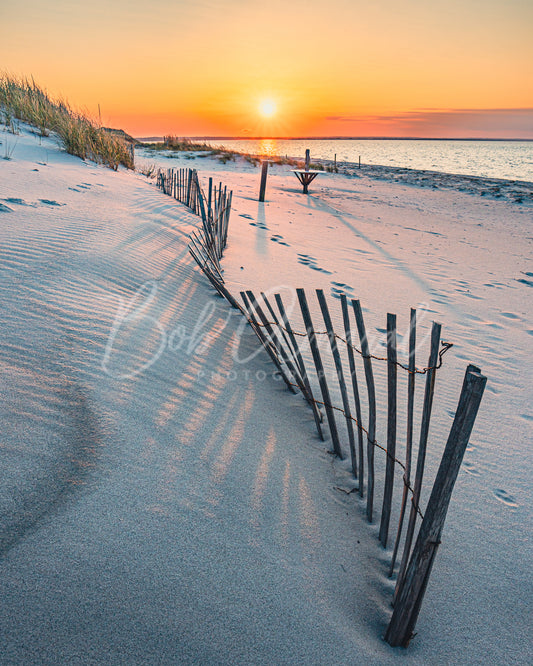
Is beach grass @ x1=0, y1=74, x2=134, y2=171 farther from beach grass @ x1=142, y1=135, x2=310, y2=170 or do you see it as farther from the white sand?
beach grass @ x1=142, y1=135, x2=310, y2=170

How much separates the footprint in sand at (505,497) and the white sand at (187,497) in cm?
2

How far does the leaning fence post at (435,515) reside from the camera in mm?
1095

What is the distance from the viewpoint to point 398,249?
7.72m

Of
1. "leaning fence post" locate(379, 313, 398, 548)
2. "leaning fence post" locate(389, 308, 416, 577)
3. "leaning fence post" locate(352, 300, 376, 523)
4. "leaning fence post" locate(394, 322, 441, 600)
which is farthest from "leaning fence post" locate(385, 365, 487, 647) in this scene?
"leaning fence post" locate(352, 300, 376, 523)

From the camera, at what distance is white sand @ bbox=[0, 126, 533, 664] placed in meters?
1.25

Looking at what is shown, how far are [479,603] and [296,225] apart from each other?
25.8 ft

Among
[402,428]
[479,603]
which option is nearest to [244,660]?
[479,603]

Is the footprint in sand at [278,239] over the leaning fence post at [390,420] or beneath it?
over


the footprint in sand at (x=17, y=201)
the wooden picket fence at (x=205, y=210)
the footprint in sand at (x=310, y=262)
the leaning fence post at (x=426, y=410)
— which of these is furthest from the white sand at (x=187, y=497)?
the footprint in sand at (x=310, y=262)

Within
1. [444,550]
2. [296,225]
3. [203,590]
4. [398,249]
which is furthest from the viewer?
[296,225]

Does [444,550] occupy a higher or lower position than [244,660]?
lower

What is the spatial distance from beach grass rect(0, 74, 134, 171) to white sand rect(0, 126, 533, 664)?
19.5ft

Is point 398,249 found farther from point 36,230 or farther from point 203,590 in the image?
point 203,590

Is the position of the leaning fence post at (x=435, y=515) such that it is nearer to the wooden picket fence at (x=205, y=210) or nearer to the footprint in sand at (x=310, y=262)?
the wooden picket fence at (x=205, y=210)
